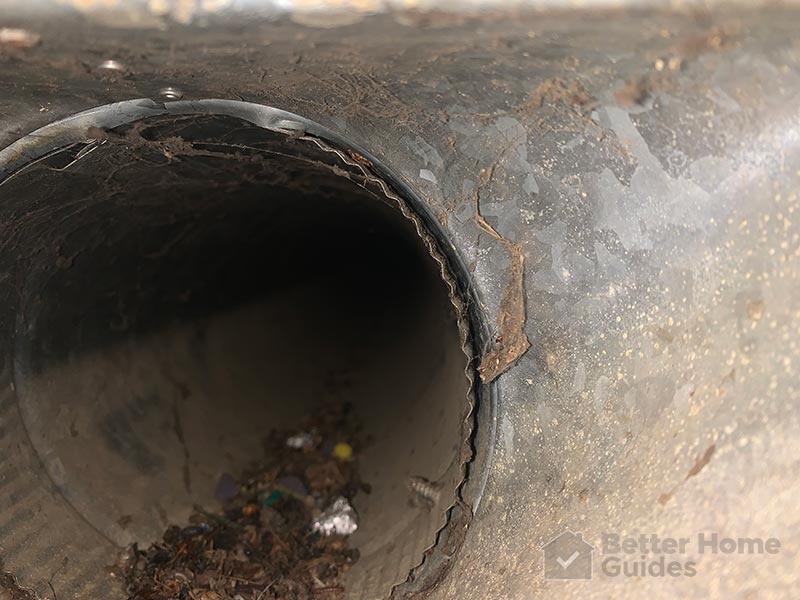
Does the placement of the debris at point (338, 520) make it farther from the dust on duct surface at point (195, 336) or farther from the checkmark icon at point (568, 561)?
the checkmark icon at point (568, 561)

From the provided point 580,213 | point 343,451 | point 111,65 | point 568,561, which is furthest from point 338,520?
point 111,65

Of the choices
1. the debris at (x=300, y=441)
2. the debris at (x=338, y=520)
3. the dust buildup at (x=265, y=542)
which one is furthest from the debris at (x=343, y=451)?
the debris at (x=338, y=520)

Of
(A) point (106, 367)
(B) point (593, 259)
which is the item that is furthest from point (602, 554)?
(A) point (106, 367)

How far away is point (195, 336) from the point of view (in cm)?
256

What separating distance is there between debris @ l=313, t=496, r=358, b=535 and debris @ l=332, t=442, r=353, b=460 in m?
0.34

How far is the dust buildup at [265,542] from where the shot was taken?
166cm

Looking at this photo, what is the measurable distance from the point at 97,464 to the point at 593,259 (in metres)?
1.61

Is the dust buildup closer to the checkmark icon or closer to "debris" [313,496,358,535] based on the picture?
"debris" [313,496,358,535]

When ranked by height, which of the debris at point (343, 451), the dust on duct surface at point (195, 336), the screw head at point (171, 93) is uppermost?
the screw head at point (171, 93)

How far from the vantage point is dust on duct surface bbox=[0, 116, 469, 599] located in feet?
4.85

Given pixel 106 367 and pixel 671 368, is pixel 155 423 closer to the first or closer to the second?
pixel 106 367

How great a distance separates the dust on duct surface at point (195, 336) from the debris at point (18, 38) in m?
0.37

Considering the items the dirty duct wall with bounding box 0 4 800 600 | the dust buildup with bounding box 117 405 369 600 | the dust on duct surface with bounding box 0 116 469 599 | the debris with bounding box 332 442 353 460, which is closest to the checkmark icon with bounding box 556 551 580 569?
the dirty duct wall with bounding box 0 4 800 600

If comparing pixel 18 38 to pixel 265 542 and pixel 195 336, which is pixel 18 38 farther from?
pixel 195 336
